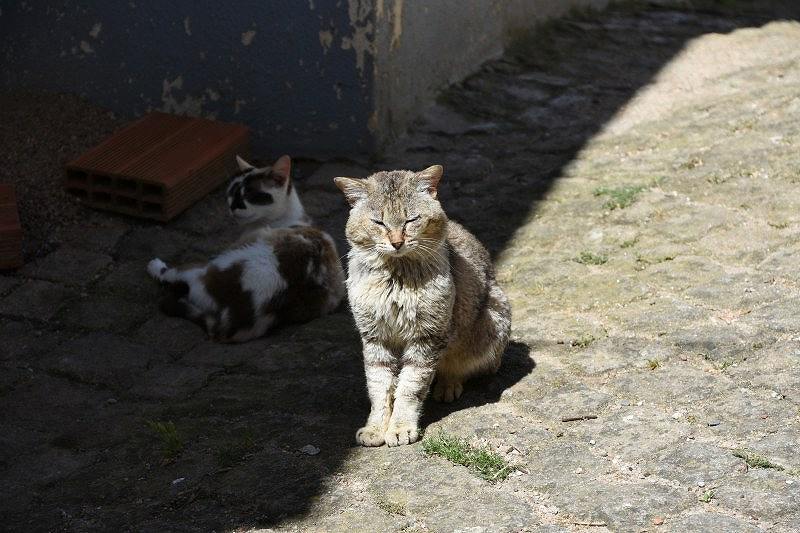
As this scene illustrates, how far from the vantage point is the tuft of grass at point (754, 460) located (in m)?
3.63

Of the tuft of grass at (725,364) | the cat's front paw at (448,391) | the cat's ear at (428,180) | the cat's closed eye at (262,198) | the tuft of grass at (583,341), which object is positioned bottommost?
the cat's front paw at (448,391)

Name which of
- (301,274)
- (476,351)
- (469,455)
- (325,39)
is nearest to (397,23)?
(325,39)

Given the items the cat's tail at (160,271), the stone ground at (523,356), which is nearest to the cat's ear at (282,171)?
the stone ground at (523,356)

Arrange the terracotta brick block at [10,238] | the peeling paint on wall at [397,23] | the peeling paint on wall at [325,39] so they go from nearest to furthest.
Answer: the terracotta brick block at [10,238]
the peeling paint on wall at [325,39]
the peeling paint on wall at [397,23]

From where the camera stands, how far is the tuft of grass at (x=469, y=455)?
3.81 m

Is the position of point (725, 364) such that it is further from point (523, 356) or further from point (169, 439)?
point (169, 439)

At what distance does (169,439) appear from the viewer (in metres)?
4.19

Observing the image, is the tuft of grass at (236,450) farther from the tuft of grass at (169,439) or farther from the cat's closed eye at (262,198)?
the cat's closed eye at (262,198)

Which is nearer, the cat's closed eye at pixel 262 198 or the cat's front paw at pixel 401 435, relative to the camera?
the cat's front paw at pixel 401 435

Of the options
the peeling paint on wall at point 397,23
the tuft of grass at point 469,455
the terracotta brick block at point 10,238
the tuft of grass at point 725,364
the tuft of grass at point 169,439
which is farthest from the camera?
the peeling paint on wall at point 397,23

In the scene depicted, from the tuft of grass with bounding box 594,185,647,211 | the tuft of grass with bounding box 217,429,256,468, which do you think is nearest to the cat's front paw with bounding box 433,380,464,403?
the tuft of grass with bounding box 217,429,256,468

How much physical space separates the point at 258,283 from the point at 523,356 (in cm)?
147

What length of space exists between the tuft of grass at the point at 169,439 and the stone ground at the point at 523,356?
2cm

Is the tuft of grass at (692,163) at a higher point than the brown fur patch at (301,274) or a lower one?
higher
